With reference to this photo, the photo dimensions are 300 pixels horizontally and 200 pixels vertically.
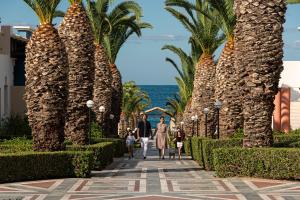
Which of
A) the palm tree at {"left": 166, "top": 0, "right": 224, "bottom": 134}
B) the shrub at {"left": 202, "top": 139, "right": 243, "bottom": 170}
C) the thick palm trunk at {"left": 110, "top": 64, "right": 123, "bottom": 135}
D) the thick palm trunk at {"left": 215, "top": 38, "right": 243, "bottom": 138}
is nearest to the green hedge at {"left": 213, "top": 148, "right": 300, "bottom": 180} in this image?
the shrub at {"left": 202, "top": 139, "right": 243, "bottom": 170}

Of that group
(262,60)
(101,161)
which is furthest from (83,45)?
(262,60)

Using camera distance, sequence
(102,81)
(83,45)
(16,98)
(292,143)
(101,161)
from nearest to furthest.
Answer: (292,143)
(101,161)
(83,45)
(102,81)
(16,98)

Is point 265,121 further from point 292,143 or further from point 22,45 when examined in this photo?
point 22,45

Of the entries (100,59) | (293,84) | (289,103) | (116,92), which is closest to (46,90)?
(100,59)

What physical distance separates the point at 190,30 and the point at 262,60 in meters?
16.5

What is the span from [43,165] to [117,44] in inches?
829

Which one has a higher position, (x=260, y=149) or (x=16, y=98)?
(x=16, y=98)

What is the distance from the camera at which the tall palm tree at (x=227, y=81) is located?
84.4 feet

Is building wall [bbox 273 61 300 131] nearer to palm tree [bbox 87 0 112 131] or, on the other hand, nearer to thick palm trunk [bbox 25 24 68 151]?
palm tree [bbox 87 0 112 131]

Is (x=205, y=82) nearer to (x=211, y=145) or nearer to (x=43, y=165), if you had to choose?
(x=211, y=145)

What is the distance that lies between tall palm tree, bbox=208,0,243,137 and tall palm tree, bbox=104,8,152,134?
8166mm

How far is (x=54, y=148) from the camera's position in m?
18.0

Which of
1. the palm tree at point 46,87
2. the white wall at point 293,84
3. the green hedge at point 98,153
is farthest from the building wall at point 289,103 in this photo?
the palm tree at point 46,87

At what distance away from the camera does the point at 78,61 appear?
24.5 meters
